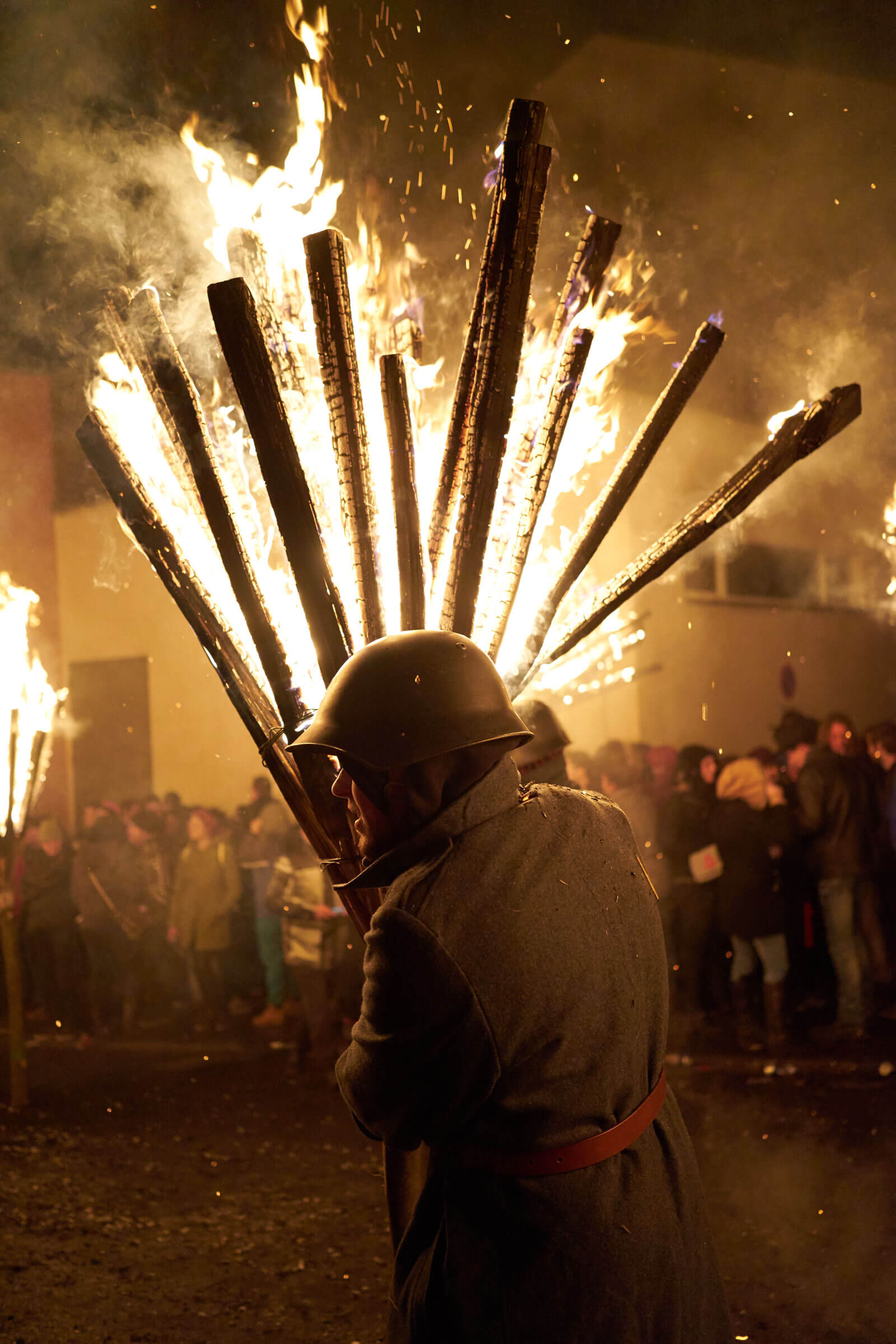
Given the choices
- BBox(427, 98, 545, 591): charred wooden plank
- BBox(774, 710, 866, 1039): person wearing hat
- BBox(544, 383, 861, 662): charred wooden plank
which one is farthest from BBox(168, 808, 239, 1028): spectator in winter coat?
BBox(427, 98, 545, 591): charred wooden plank

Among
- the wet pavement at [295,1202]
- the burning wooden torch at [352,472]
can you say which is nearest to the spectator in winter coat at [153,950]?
the wet pavement at [295,1202]

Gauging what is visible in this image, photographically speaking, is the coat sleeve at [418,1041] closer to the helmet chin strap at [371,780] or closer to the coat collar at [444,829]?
the coat collar at [444,829]

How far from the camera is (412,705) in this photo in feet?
6.37

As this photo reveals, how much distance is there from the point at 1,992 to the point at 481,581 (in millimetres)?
9247

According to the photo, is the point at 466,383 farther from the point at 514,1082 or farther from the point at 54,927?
the point at 54,927

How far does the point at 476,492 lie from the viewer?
2.39 m

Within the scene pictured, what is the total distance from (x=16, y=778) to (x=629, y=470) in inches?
211

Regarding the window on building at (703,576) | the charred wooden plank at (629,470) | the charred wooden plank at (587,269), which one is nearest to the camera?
the charred wooden plank at (587,269)

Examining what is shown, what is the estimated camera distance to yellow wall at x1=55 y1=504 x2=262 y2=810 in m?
13.1

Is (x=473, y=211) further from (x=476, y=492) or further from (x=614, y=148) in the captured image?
(x=476, y=492)

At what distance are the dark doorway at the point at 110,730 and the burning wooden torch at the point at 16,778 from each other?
6491 mm

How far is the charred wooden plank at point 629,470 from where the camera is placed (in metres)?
2.75

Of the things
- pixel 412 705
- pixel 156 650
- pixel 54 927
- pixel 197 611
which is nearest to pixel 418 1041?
pixel 412 705

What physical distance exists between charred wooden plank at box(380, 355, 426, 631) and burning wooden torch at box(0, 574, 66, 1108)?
4.89m
